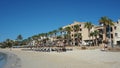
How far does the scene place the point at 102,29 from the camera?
3209 inches

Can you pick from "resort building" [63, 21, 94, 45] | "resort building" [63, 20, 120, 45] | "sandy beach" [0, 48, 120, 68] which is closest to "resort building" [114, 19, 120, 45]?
"resort building" [63, 20, 120, 45]

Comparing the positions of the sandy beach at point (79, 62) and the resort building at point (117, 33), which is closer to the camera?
the sandy beach at point (79, 62)

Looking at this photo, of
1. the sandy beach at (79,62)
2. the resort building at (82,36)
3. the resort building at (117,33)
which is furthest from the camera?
the resort building at (82,36)

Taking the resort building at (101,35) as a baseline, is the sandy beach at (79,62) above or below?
below

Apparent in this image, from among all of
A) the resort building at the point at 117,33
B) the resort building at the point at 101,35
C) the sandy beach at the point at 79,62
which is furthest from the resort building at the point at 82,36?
the sandy beach at the point at 79,62

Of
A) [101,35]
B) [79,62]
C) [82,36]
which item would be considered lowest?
[79,62]

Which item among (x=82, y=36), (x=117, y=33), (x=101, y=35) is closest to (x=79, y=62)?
(x=117, y=33)

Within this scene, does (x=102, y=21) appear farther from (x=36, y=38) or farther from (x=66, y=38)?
(x=36, y=38)

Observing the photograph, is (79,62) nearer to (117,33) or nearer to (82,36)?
(117,33)

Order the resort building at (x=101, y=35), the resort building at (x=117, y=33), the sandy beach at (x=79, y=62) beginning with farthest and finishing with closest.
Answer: the resort building at (x=101, y=35), the resort building at (x=117, y=33), the sandy beach at (x=79, y=62)

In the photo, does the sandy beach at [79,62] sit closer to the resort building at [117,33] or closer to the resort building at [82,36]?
the resort building at [117,33]

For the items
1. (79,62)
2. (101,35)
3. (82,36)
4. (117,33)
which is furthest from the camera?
(82,36)

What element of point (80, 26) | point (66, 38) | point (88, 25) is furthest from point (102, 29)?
point (66, 38)

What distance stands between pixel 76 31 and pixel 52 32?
32925mm
